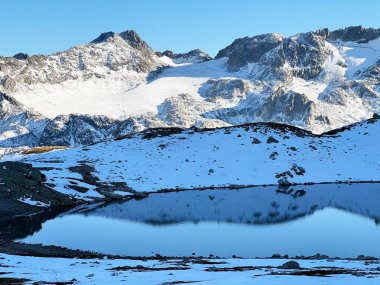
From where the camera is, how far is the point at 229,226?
4822cm

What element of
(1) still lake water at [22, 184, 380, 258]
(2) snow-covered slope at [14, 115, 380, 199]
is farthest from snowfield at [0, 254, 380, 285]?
(2) snow-covered slope at [14, 115, 380, 199]

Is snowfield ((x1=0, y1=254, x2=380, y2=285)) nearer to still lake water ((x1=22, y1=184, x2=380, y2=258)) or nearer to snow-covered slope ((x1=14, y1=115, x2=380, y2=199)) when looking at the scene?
still lake water ((x1=22, y1=184, x2=380, y2=258))

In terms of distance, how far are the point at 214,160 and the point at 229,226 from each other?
44.9m

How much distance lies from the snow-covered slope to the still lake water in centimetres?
1157

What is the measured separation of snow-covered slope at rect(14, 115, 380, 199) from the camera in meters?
80.0

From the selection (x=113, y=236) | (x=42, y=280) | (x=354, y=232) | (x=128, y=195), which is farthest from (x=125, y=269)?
(x=128, y=195)

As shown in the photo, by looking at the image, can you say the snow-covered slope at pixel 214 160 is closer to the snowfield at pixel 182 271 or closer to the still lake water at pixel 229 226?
the still lake water at pixel 229 226

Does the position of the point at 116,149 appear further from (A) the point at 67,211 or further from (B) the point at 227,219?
(B) the point at 227,219

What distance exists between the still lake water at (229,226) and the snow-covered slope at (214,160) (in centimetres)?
1157

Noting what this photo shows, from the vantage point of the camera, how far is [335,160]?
94.4 m

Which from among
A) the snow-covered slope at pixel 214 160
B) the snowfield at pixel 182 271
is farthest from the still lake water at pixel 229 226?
the snow-covered slope at pixel 214 160

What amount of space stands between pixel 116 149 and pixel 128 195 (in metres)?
26.6

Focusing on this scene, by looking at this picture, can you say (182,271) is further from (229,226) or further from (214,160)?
(214,160)

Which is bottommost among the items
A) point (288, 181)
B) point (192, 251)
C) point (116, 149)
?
point (192, 251)
